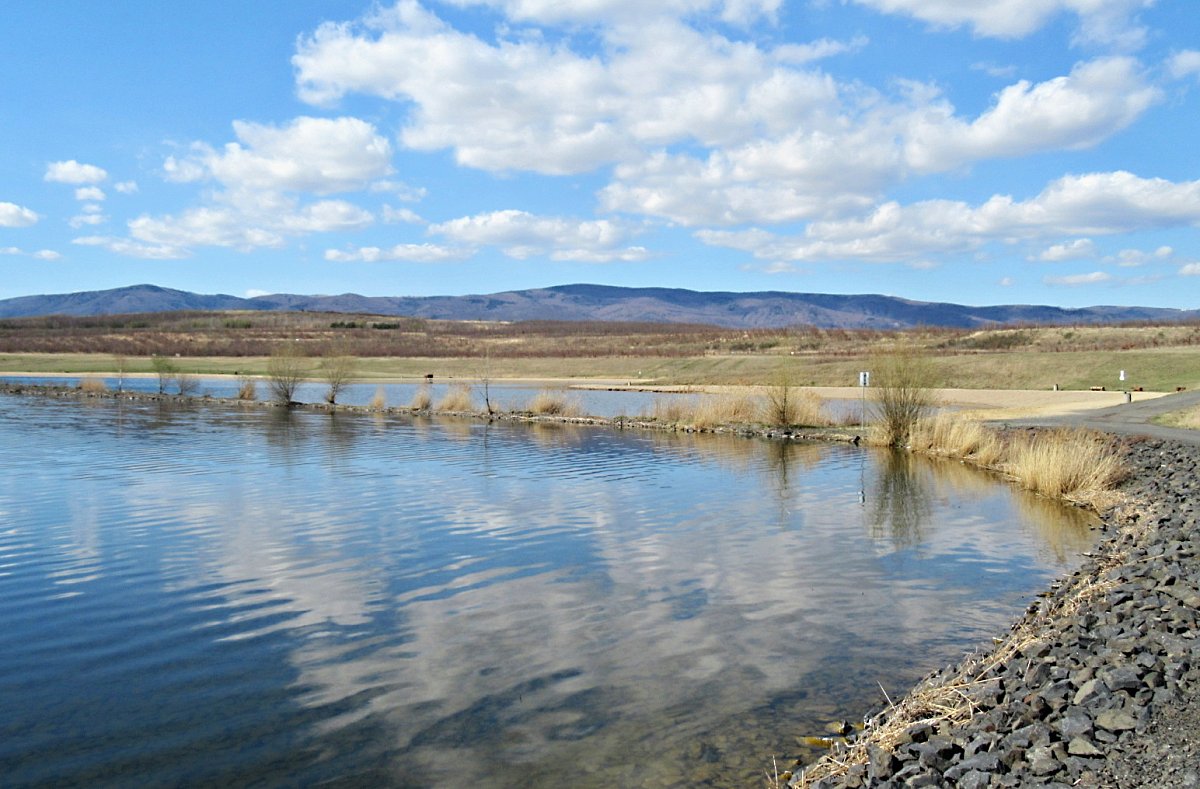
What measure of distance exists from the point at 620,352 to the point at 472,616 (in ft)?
300

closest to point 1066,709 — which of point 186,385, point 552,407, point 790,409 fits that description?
point 790,409

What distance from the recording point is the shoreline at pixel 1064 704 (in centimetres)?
527

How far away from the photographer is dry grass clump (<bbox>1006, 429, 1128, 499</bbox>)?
1877 centimetres

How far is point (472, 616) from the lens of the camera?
9.91 m

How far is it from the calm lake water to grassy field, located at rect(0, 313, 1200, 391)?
1559 cm

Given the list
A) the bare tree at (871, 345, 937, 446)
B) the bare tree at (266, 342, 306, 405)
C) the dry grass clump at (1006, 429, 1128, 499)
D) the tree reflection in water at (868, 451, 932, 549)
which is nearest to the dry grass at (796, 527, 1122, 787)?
the tree reflection in water at (868, 451, 932, 549)

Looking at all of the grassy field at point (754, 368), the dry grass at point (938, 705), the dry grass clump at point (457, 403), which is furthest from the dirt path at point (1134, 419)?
the dry grass clump at point (457, 403)

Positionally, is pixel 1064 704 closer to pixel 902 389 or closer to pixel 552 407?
pixel 902 389

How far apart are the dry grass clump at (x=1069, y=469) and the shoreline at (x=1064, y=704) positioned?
29.1 feet

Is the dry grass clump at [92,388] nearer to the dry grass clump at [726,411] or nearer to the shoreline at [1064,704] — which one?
the dry grass clump at [726,411]

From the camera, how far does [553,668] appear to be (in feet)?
27.5

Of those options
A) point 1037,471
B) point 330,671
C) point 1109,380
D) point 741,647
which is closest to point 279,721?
point 330,671

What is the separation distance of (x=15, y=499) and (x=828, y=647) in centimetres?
1518

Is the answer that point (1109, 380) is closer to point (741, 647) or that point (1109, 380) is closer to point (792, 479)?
point (792, 479)
